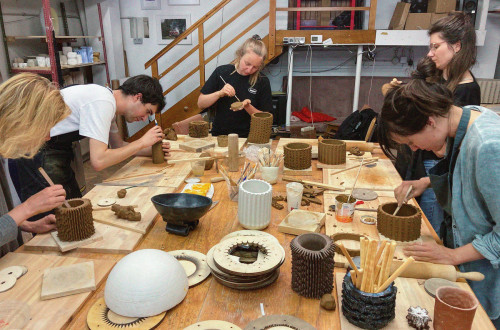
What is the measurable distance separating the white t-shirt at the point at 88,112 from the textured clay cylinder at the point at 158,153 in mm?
431

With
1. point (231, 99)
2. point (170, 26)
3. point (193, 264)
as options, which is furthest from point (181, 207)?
point (170, 26)

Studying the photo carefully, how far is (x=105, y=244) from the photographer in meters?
1.60

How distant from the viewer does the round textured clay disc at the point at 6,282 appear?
1.30 meters

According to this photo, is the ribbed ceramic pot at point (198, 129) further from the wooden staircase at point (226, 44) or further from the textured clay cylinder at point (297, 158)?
the wooden staircase at point (226, 44)

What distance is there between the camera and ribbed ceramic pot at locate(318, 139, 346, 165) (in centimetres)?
257

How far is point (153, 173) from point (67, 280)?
1.18 meters

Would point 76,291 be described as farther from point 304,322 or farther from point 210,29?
point 210,29

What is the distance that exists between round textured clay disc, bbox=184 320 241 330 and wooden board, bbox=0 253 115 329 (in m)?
0.40

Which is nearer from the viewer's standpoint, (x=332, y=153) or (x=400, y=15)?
(x=332, y=153)

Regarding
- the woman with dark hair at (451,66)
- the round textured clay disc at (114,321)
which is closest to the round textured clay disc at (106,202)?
the round textured clay disc at (114,321)

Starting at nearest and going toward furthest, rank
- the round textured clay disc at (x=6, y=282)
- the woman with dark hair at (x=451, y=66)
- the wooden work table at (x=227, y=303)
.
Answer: the wooden work table at (x=227, y=303)
the round textured clay disc at (x=6, y=282)
the woman with dark hair at (x=451, y=66)

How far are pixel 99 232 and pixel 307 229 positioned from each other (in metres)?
0.92

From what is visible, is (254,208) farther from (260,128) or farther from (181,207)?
(260,128)

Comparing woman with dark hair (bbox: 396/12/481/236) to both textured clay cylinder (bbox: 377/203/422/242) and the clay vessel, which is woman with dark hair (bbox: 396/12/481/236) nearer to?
textured clay cylinder (bbox: 377/203/422/242)
